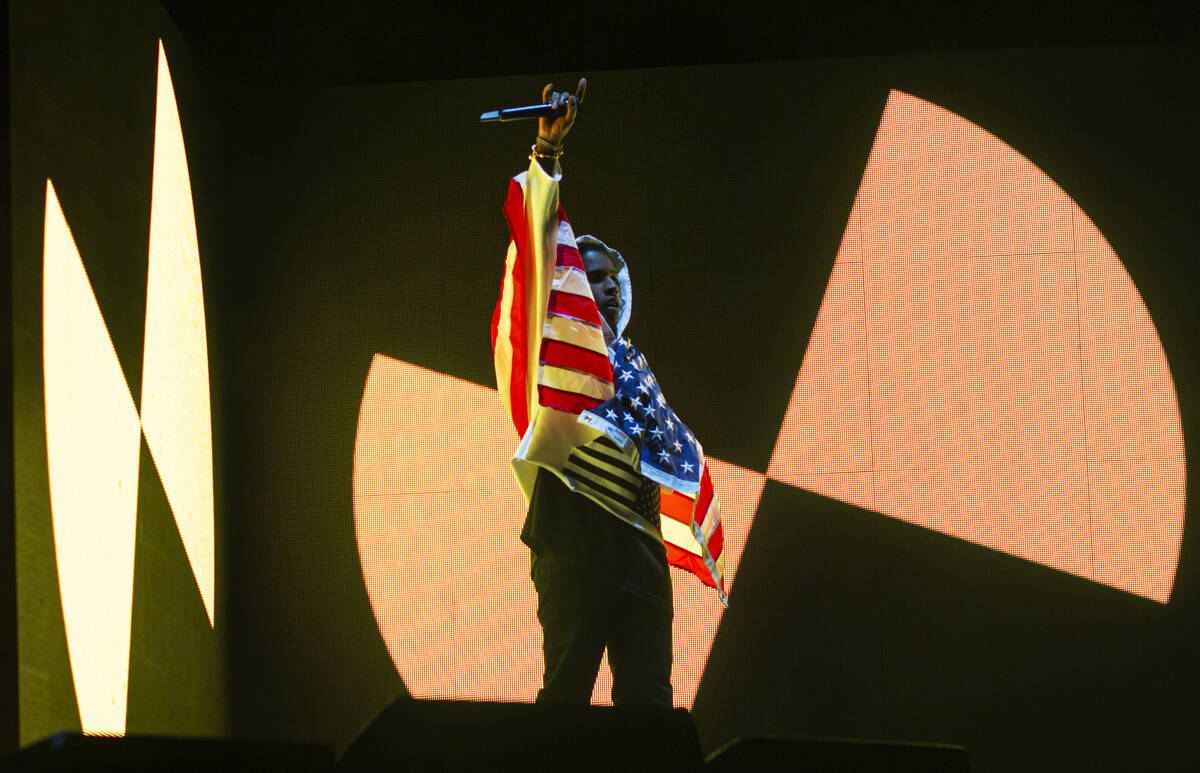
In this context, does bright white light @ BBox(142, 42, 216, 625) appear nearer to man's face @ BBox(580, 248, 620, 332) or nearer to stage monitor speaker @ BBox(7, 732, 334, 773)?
man's face @ BBox(580, 248, 620, 332)

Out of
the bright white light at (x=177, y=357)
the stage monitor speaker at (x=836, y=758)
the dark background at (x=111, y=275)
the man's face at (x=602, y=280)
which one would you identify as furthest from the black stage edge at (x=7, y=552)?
the stage monitor speaker at (x=836, y=758)

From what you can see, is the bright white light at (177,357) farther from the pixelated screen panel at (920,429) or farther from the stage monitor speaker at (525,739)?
the stage monitor speaker at (525,739)

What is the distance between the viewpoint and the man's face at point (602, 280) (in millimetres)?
2979

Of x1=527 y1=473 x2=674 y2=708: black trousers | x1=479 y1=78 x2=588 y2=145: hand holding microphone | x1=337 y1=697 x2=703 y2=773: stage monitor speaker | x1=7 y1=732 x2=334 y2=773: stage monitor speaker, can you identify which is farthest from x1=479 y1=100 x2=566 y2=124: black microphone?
x1=7 y1=732 x2=334 y2=773: stage monitor speaker

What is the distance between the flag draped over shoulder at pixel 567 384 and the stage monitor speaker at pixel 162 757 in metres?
1.71

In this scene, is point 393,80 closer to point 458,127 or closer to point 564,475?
point 458,127

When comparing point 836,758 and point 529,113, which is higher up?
point 529,113

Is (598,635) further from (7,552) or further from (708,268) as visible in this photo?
(708,268)

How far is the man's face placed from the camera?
298 cm

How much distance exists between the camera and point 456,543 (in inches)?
154

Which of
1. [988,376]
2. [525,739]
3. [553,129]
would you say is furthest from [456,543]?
[525,739]

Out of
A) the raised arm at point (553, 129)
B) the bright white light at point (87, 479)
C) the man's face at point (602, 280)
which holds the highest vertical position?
the raised arm at point (553, 129)

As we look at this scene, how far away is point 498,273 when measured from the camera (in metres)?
4.03

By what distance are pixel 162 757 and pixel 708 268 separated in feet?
10.2
